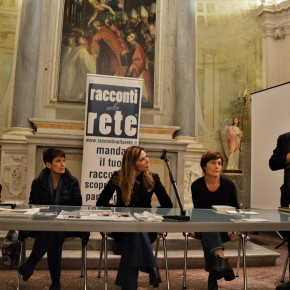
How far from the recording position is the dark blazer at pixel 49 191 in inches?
126

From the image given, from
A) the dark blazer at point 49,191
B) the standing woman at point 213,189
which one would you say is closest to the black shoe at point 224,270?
the standing woman at point 213,189

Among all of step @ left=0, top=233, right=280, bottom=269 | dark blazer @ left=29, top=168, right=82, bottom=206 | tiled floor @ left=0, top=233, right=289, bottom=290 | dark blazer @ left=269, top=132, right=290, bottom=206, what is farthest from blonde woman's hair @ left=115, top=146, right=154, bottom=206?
dark blazer @ left=269, top=132, right=290, bottom=206

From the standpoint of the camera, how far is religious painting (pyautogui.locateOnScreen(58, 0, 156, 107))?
6.83m

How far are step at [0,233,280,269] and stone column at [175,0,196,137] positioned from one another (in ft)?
9.42

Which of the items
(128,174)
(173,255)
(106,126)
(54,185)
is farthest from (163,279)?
(106,126)

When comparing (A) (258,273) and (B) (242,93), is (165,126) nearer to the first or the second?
(B) (242,93)

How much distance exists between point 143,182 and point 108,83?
2982mm

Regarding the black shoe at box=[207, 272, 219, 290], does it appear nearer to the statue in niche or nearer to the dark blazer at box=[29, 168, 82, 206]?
the dark blazer at box=[29, 168, 82, 206]

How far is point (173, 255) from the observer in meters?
3.97

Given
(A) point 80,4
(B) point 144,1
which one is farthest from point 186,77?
(A) point 80,4

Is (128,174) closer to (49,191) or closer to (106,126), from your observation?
(49,191)

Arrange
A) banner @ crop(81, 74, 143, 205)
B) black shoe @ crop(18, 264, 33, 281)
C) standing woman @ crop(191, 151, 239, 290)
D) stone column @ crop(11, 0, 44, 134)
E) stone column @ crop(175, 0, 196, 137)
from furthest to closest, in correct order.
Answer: stone column @ crop(175, 0, 196, 137), stone column @ crop(11, 0, 44, 134), banner @ crop(81, 74, 143, 205), standing woman @ crop(191, 151, 239, 290), black shoe @ crop(18, 264, 33, 281)

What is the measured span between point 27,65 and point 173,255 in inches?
168

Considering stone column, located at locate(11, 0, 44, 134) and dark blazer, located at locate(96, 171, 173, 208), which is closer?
dark blazer, located at locate(96, 171, 173, 208)
